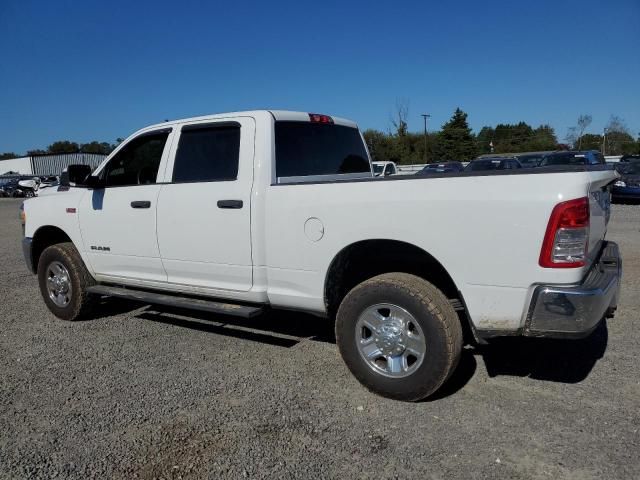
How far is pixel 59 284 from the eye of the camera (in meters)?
5.63

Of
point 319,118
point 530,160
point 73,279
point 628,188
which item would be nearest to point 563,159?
point 628,188

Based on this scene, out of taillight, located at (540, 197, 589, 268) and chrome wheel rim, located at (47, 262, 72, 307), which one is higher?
taillight, located at (540, 197, 589, 268)

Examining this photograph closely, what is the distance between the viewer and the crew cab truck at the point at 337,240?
2.99 meters

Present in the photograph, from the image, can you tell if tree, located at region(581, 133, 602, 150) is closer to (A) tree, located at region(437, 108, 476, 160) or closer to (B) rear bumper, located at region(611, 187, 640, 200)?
(A) tree, located at region(437, 108, 476, 160)

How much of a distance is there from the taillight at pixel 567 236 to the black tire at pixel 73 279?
4.47m

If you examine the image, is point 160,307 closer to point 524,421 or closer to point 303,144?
point 303,144

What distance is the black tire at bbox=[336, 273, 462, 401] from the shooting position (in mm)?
3300

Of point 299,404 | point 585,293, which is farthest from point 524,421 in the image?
point 299,404

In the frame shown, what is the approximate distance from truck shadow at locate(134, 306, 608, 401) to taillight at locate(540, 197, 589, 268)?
50.5 inches

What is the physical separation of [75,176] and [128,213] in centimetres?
86

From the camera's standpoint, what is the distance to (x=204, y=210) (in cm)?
428

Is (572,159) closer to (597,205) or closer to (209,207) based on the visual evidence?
(597,205)

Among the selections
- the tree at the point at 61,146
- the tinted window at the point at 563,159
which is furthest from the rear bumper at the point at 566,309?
the tree at the point at 61,146

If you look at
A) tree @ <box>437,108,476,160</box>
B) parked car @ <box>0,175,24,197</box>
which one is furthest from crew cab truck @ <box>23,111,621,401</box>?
tree @ <box>437,108,476,160</box>
